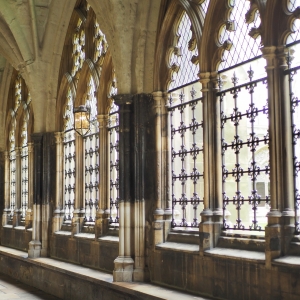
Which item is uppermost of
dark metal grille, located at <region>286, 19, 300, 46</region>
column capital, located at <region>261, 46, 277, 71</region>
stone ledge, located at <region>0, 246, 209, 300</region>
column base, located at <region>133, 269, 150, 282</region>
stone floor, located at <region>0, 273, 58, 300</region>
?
dark metal grille, located at <region>286, 19, 300, 46</region>

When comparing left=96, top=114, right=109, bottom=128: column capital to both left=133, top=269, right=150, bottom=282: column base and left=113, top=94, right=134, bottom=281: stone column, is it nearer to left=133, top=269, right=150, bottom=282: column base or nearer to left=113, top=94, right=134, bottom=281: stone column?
left=113, top=94, right=134, bottom=281: stone column

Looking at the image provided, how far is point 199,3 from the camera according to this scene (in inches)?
308

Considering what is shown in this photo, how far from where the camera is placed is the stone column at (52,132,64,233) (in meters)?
12.0

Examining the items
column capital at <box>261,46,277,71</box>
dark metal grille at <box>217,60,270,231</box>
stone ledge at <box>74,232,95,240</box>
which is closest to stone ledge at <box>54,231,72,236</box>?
stone ledge at <box>74,232,95,240</box>

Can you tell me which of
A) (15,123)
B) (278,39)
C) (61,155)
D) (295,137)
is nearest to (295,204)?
(295,137)

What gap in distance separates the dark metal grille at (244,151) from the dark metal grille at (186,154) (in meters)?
0.48

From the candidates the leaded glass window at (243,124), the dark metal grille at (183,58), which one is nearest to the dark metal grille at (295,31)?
the leaded glass window at (243,124)

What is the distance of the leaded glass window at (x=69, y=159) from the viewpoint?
11852 millimetres

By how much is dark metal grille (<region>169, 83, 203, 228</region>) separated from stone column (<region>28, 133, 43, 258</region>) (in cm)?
449

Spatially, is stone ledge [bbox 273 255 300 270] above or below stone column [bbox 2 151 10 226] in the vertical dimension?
below

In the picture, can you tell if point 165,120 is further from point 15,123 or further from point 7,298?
point 15,123

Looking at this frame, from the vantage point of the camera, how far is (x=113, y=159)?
10156 millimetres

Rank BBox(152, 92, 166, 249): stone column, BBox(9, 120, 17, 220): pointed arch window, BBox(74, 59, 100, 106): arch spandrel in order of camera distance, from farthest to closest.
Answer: BBox(9, 120, 17, 220): pointed arch window, BBox(74, 59, 100, 106): arch spandrel, BBox(152, 92, 166, 249): stone column

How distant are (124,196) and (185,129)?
4.41 feet
